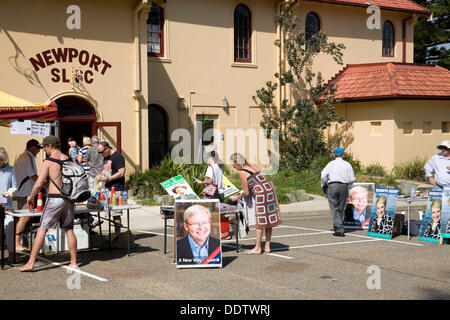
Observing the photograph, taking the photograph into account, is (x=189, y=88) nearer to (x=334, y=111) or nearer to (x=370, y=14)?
(x=334, y=111)

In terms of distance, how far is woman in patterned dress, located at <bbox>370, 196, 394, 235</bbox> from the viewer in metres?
11.3

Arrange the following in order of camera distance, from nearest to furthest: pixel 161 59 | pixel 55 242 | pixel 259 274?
pixel 259 274
pixel 55 242
pixel 161 59

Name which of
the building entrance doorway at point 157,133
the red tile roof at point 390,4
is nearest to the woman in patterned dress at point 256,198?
the building entrance doorway at point 157,133

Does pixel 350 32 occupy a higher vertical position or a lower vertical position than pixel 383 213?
higher

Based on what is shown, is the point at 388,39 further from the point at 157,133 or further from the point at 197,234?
the point at 197,234

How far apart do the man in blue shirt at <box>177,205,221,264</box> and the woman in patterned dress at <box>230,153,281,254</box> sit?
2.87 ft

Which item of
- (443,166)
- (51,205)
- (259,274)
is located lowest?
(259,274)

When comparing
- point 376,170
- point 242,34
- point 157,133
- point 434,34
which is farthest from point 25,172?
point 434,34

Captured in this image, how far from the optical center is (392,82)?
21.4m

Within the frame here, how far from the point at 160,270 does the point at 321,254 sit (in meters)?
2.84

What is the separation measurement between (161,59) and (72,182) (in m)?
12.2

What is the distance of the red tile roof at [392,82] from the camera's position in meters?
21.2
